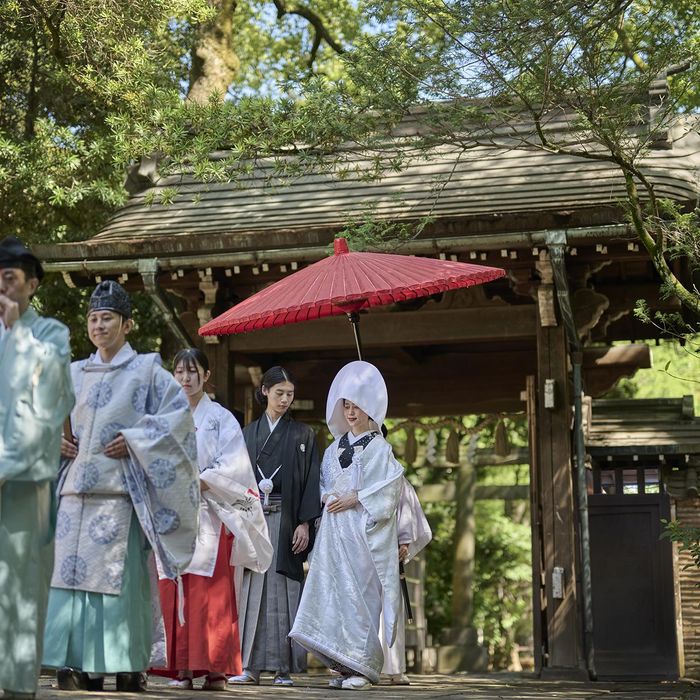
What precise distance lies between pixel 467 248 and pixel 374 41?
7.69ft

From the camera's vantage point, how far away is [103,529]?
5.14 metres

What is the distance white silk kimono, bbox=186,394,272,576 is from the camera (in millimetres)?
6504

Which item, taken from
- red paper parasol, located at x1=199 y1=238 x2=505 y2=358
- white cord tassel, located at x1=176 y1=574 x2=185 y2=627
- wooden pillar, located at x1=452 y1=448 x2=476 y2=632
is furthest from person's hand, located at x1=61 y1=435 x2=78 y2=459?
wooden pillar, located at x1=452 y1=448 x2=476 y2=632

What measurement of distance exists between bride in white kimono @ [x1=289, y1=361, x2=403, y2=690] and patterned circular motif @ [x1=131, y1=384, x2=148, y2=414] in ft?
6.49

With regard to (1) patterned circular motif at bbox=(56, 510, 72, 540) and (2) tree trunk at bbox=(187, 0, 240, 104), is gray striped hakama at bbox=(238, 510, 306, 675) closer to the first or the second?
(1) patterned circular motif at bbox=(56, 510, 72, 540)

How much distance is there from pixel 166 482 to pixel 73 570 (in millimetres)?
550

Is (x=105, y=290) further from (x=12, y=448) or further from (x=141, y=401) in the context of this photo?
(x=12, y=448)

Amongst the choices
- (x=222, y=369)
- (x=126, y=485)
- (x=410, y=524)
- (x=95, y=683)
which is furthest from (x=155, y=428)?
(x=222, y=369)

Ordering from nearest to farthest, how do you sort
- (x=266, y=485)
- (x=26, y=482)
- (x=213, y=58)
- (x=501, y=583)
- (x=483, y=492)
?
(x=26, y=482), (x=266, y=485), (x=213, y=58), (x=483, y=492), (x=501, y=583)

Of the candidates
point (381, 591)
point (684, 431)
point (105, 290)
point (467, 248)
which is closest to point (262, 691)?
point (381, 591)

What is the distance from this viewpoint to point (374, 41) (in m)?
6.93

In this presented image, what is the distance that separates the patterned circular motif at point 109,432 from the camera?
521 centimetres

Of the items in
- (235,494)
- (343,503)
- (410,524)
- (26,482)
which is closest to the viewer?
(26,482)

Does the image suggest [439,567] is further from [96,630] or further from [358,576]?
[96,630]
